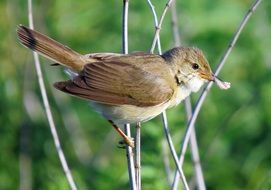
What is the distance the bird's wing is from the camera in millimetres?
6273

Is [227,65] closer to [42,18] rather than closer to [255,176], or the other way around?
[255,176]

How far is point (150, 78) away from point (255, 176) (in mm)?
2531

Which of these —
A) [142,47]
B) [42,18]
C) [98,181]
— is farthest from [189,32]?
[98,181]

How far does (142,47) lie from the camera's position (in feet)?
29.6

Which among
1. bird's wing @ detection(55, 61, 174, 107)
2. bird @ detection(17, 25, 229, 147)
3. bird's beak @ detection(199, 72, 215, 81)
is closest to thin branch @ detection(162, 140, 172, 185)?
bird @ detection(17, 25, 229, 147)

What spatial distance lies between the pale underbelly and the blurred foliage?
1904 mm

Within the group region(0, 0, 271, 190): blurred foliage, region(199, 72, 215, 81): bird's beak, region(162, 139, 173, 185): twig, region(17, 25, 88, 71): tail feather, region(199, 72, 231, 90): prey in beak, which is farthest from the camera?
region(0, 0, 271, 190): blurred foliage

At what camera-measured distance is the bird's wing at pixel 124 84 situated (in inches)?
247

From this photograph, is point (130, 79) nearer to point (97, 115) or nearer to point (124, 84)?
point (124, 84)

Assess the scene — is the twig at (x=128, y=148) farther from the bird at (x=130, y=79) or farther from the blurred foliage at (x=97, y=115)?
the blurred foliage at (x=97, y=115)

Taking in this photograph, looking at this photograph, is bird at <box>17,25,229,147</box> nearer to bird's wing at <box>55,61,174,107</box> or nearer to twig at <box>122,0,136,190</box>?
bird's wing at <box>55,61,174,107</box>

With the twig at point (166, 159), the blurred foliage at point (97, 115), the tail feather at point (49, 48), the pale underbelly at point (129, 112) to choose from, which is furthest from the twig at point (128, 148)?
the blurred foliage at point (97, 115)

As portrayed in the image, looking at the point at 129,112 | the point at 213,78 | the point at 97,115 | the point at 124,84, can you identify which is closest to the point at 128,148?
the point at 129,112

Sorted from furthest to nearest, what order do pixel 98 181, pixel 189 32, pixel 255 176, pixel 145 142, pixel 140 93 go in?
pixel 189 32 → pixel 255 176 → pixel 98 181 → pixel 145 142 → pixel 140 93
